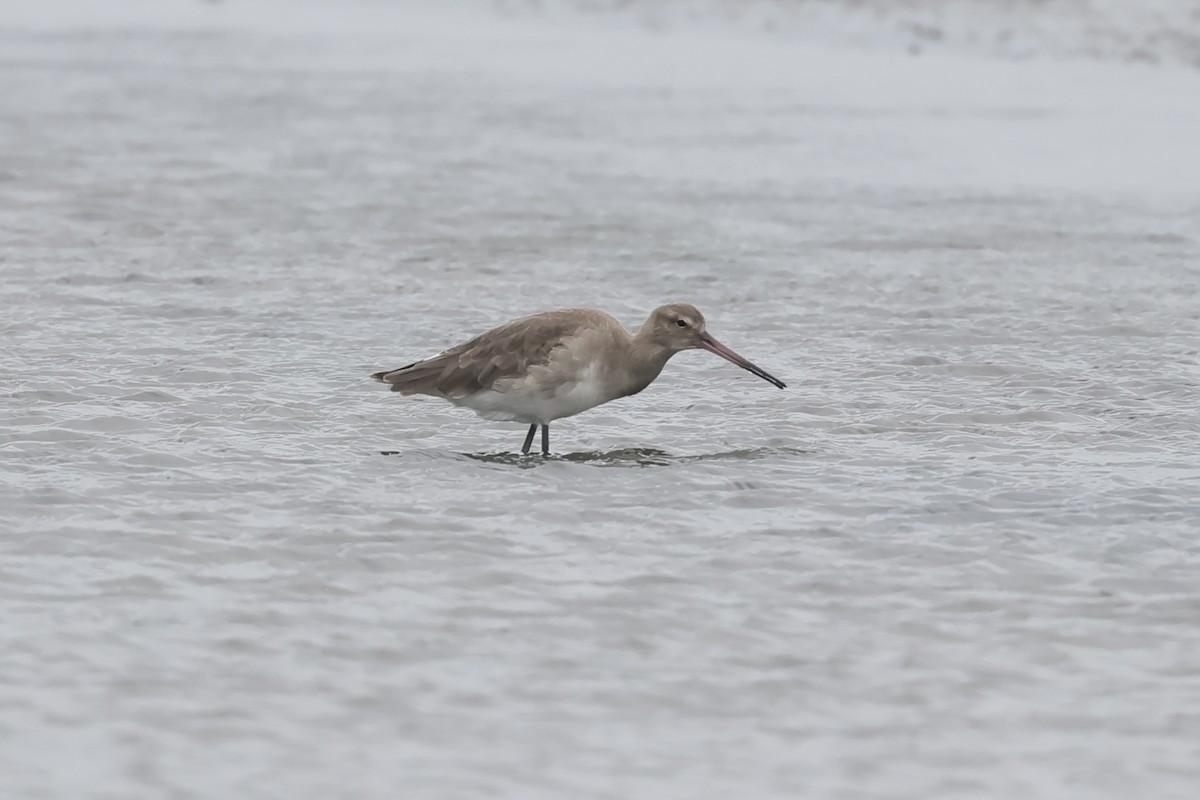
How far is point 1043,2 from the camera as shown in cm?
3156

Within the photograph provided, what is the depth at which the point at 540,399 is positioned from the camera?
33.1 ft

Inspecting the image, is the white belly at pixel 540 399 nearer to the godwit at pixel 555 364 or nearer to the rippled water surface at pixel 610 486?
the godwit at pixel 555 364

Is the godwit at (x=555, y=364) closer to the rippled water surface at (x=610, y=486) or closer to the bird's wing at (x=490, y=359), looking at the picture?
the bird's wing at (x=490, y=359)

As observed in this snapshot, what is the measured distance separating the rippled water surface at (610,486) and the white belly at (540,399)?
27 centimetres

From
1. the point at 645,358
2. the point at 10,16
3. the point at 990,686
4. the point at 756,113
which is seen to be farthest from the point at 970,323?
the point at 10,16

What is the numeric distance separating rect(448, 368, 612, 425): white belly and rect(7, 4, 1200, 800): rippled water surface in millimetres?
271

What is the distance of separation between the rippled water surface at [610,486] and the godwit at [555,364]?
330 millimetres

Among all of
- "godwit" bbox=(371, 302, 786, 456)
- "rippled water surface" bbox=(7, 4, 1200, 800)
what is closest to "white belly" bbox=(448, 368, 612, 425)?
"godwit" bbox=(371, 302, 786, 456)

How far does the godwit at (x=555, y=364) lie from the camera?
10.1 metres

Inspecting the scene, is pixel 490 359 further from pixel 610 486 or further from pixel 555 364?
pixel 610 486

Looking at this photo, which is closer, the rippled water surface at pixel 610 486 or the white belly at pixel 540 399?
the rippled water surface at pixel 610 486

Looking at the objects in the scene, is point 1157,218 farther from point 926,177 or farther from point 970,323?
point 970,323

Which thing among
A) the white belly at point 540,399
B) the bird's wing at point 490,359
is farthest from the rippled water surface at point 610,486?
the bird's wing at point 490,359

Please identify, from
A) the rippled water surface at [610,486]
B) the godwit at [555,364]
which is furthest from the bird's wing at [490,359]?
the rippled water surface at [610,486]
